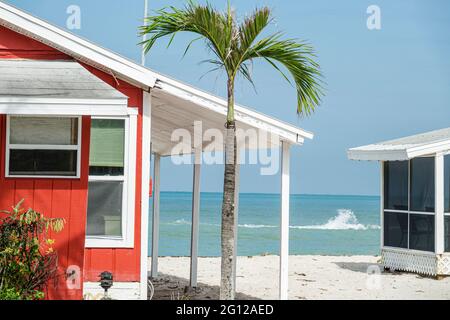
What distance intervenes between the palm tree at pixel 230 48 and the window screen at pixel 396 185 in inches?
325

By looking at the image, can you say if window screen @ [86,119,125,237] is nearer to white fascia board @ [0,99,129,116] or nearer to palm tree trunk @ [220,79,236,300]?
white fascia board @ [0,99,129,116]

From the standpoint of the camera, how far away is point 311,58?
11.0 m

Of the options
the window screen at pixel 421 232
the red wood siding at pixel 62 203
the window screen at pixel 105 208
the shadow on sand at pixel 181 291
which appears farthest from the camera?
the window screen at pixel 421 232

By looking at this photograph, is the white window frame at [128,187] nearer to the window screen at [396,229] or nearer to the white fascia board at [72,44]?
the white fascia board at [72,44]

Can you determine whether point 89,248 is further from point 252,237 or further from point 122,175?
point 252,237

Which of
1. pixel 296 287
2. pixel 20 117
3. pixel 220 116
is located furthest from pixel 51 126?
pixel 296 287

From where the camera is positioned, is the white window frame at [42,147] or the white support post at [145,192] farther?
the white support post at [145,192]

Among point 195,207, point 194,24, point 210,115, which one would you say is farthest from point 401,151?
point 194,24

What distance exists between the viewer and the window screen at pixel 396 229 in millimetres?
18625

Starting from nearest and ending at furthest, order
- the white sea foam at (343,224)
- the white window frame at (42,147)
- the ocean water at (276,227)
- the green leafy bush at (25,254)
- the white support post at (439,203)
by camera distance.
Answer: the green leafy bush at (25,254), the white window frame at (42,147), the white support post at (439,203), the ocean water at (276,227), the white sea foam at (343,224)

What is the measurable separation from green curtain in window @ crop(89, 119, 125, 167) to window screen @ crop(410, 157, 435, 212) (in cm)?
909

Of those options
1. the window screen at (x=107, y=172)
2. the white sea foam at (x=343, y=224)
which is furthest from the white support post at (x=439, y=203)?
the white sea foam at (x=343, y=224)

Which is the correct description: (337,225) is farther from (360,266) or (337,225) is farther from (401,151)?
(401,151)
